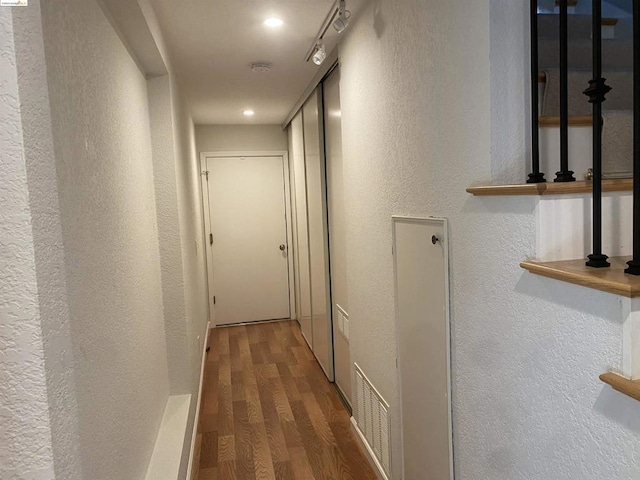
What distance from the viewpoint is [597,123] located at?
3.13 ft

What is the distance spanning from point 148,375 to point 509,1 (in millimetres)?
1970

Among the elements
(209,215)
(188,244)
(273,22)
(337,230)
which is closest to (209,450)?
(188,244)

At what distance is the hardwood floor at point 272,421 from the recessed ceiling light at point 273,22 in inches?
98.7

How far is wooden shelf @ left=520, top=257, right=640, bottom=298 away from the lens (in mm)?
798

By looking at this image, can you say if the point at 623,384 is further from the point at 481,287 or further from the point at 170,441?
the point at 170,441

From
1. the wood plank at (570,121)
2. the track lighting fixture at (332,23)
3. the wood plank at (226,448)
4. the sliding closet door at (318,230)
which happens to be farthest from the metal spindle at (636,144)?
the sliding closet door at (318,230)

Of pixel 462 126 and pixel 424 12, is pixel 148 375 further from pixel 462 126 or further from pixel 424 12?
pixel 424 12

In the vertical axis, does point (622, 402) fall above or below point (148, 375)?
above

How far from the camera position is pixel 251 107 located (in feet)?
14.5

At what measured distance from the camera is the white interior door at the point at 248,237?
5.41 metres

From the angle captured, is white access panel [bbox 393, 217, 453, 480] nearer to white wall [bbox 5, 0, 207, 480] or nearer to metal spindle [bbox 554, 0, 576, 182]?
metal spindle [bbox 554, 0, 576, 182]

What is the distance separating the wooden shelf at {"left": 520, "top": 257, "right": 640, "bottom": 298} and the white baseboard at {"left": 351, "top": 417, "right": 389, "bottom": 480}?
5.47 ft

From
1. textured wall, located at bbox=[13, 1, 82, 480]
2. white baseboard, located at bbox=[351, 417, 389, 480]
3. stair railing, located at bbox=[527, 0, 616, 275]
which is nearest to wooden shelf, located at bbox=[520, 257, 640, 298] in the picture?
stair railing, located at bbox=[527, 0, 616, 275]

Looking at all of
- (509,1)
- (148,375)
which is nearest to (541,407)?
(509,1)
